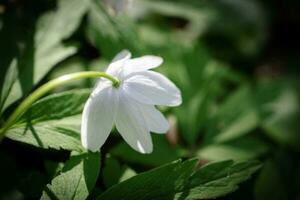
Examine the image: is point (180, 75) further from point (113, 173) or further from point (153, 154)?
point (113, 173)

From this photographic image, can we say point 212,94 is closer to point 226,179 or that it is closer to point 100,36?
point 100,36

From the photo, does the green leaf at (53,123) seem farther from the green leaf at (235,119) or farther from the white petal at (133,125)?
the green leaf at (235,119)

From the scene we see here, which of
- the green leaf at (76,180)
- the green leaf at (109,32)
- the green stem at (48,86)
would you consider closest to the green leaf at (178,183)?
the green leaf at (76,180)

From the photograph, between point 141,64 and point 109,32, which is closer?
point 141,64

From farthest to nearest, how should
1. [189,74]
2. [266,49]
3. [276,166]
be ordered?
[266,49] → [189,74] → [276,166]

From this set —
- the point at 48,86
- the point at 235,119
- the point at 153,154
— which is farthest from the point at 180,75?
the point at 48,86

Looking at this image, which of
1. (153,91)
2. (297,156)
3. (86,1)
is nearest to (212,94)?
(297,156)
